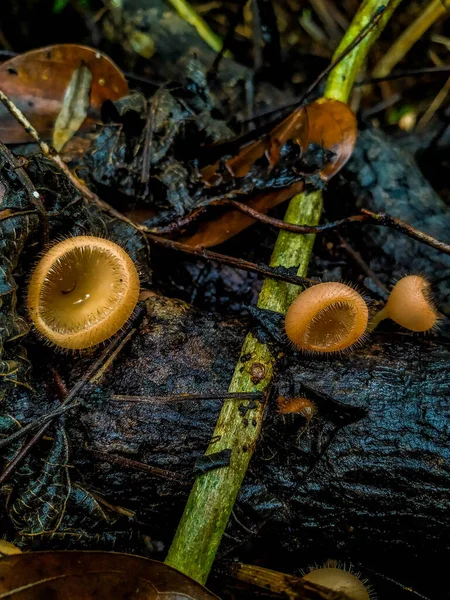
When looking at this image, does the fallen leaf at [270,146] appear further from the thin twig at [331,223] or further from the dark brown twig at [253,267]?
the dark brown twig at [253,267]

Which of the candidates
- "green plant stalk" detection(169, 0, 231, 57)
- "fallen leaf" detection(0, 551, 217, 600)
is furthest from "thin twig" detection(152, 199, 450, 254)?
"green plant stalk" detection(169, 0, 231, 57)

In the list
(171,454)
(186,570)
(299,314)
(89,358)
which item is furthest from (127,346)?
(186,570)

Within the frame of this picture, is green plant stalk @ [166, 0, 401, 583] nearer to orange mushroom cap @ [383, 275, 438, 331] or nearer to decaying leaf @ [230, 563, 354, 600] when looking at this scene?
decaying leaf @ [230, 563, 354, 600]

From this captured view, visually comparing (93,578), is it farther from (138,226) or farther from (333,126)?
(333,126)

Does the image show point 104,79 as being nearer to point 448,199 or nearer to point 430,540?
A: point 448,199

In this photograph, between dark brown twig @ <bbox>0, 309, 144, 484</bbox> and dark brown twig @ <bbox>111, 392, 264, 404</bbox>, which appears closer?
dark brown twig @ <bbox>0, 309, 144, 484</bbox>

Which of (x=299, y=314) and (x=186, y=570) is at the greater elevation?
(x=299, y=314)

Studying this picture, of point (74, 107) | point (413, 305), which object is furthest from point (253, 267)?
point (74, 107)
